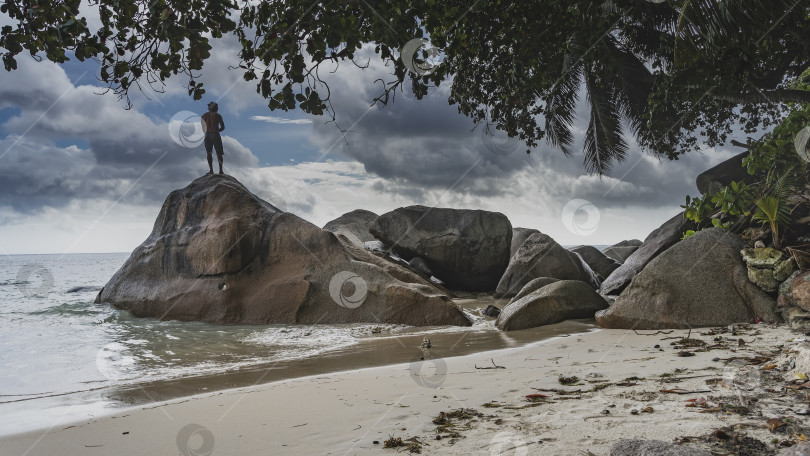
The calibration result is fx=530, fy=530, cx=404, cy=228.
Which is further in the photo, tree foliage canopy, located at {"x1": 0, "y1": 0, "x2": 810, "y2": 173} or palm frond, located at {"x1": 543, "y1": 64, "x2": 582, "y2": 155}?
palm frond, located at {"x1": 543, "y1": 64, "x2": 582, "y2": 155}

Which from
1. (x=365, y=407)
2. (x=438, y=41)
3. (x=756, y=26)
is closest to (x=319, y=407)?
(x=365, y=407)

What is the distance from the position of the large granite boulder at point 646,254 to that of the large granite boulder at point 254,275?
310 centimetres

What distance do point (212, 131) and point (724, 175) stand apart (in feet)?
41.7

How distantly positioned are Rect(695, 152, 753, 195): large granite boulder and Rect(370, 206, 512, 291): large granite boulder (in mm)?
5229

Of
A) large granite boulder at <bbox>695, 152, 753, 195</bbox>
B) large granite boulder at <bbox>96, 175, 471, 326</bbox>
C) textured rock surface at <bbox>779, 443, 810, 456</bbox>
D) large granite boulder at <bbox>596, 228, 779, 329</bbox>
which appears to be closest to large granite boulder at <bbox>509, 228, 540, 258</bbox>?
large granite boulder at <bbox>695, 152, 753, 195</bbox>

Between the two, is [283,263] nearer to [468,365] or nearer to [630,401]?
[468,365]

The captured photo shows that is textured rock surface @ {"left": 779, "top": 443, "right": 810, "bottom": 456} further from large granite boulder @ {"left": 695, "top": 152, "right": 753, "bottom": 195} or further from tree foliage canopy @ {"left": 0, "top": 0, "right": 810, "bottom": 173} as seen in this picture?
large granite boulder @ {"left": 695, "top": 152, "right": 753, "bottom": 195}

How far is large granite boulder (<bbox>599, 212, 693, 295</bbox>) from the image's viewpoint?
9.26 meters

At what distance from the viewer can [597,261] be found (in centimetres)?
1388

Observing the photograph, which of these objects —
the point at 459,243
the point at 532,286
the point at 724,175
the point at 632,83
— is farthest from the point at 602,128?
the point at 532,286

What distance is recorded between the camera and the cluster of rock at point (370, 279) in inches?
239

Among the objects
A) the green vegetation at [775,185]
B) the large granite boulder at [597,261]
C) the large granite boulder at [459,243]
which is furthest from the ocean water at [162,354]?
the large granite boulder at [597,261]

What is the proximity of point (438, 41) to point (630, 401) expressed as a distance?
14.8 ft

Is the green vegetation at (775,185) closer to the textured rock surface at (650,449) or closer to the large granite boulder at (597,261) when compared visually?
the textured rock surface at (650,449)
